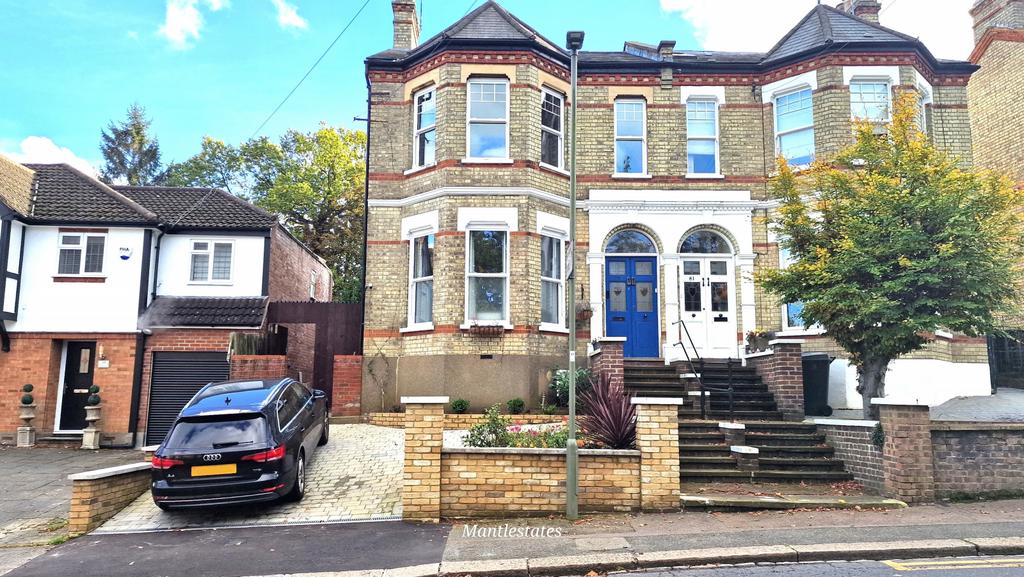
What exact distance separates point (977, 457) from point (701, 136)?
9708mm

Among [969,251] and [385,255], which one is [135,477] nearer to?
[385,255]

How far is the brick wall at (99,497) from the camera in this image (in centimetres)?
776

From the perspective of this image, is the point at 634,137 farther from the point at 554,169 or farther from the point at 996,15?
the point at 996,15

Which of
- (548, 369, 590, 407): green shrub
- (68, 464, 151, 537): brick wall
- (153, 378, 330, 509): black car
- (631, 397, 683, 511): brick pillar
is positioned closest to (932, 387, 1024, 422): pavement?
(631, 397, 683, 511): brick pillar

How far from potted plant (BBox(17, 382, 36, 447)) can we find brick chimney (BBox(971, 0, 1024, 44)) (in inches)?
1128

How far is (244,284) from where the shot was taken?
15688 mm

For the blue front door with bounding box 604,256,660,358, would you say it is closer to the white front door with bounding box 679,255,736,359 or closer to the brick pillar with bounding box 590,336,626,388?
the white front door with bounding box 679,255,736,359

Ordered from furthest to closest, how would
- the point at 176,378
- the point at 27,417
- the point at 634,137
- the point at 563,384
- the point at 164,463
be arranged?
the point at 634,137
the point at 176,378
the point at 27,417
the point at 563,384
the point at 164,463

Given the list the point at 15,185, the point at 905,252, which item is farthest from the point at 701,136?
the point at 15,185

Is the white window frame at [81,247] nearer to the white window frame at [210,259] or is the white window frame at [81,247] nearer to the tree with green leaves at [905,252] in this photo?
the white window frame at [210,259]

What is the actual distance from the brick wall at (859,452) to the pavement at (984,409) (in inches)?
107

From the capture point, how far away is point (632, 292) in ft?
48.7

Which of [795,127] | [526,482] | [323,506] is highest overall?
[795,127]

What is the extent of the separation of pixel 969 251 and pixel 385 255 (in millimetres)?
11447
